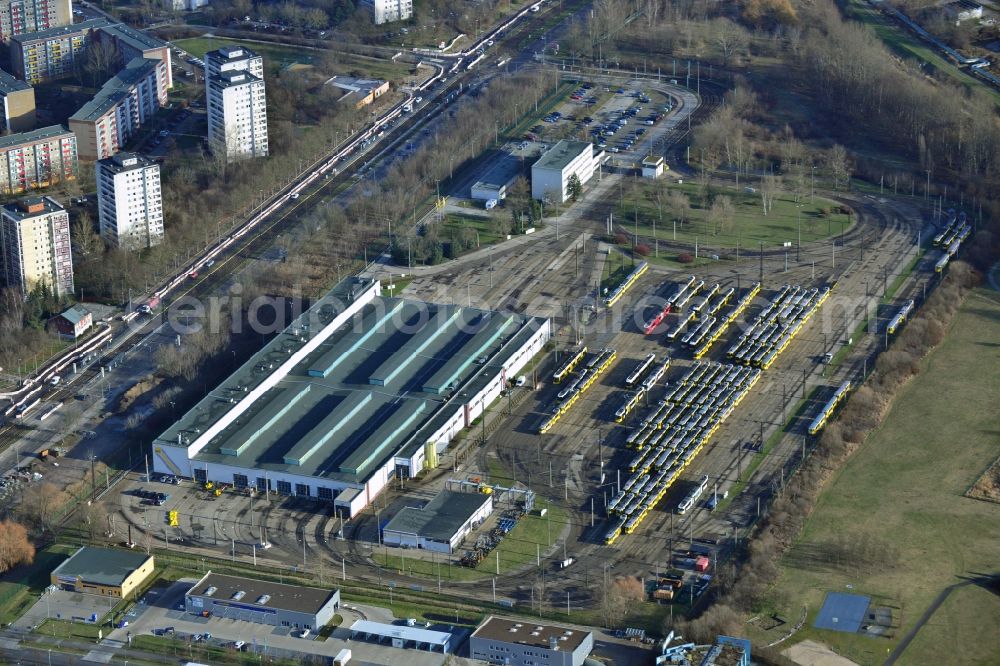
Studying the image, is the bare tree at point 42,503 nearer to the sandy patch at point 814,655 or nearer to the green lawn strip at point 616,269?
the sandy patch at point 814,655

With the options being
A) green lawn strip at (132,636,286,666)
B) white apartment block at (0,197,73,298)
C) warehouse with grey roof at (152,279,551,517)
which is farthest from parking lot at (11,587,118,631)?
white apartment block at (0,197,73,298)

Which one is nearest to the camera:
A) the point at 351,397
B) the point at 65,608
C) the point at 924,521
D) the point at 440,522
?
the point at 65,608

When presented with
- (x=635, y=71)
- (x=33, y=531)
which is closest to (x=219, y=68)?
(x=635, y=71)

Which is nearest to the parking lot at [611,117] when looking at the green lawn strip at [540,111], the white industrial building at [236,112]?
the green lawn strip at [540,111]

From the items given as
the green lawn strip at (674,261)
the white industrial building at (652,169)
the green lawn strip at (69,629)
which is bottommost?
the green lawn strip at (69,629)

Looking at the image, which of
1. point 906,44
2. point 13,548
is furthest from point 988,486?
point 906,44

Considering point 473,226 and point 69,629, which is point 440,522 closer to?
point 69,629
